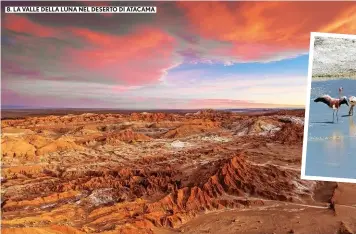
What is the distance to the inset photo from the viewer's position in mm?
6023

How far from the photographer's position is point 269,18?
26.7ft

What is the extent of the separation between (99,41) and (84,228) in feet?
12.9

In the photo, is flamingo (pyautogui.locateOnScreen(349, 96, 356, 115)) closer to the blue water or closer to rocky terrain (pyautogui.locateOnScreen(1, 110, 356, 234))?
the blue water

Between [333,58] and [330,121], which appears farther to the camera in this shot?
[330,121]

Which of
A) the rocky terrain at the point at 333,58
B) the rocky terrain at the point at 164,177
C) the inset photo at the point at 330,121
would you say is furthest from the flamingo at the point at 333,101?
the rocky terrain at the point at 164,177

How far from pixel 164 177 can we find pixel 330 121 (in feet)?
11.1

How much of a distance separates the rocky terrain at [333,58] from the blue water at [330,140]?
0.54ft

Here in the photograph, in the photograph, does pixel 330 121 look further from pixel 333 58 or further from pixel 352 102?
pixel 333 58

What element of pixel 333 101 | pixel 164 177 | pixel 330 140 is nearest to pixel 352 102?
pixel 333 101

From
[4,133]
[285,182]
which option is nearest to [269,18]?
[285,182]

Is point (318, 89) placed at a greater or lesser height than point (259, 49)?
lesser

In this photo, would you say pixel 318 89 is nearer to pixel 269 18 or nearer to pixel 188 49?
pixel 269 18

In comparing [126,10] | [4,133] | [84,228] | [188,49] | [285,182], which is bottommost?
[84,228]

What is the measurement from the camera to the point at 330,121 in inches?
242
